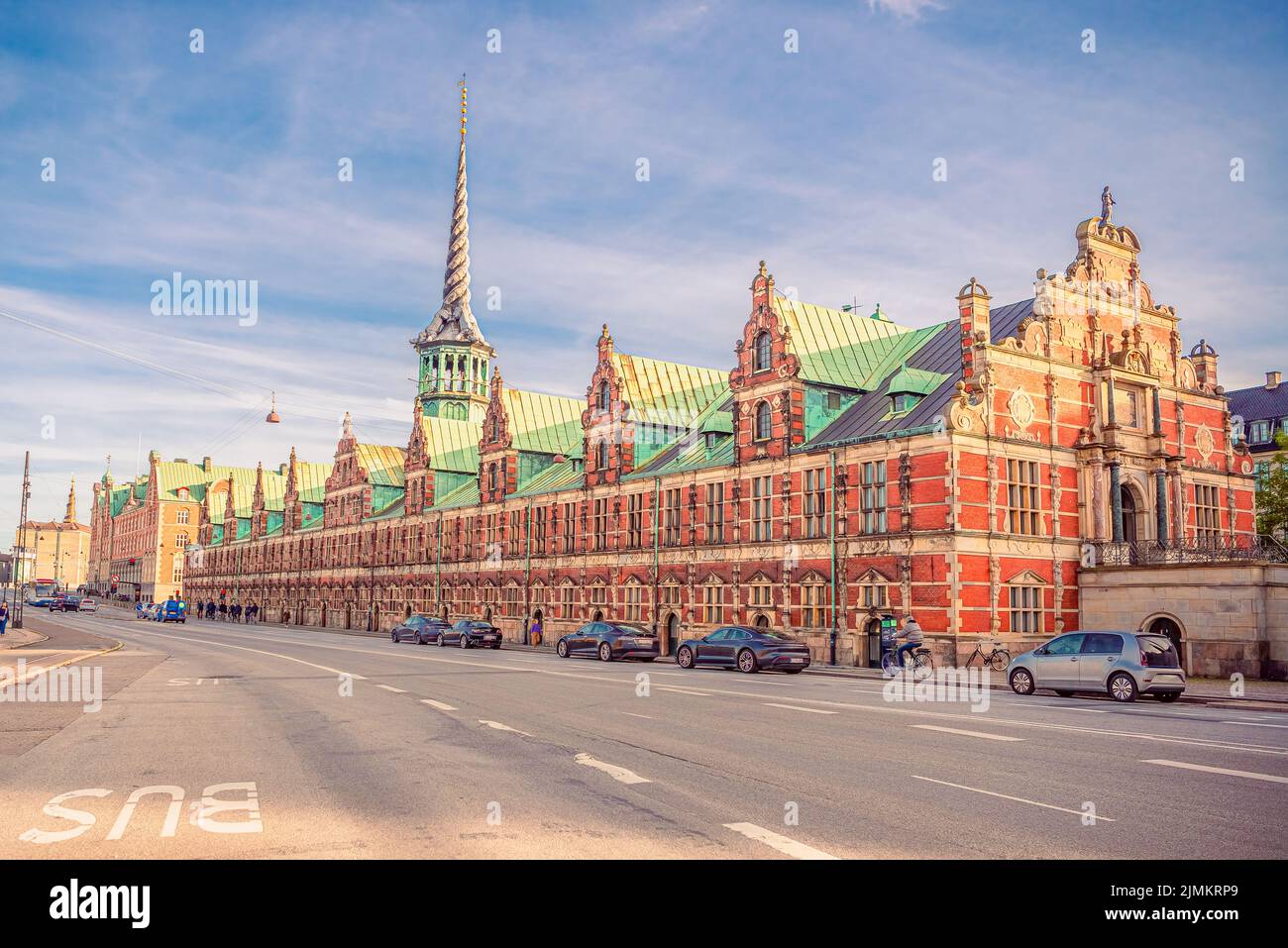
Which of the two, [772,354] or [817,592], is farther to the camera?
[772,354]

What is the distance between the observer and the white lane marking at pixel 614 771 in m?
11.0

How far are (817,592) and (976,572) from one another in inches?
270

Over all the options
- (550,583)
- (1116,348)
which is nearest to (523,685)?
(1116,348)

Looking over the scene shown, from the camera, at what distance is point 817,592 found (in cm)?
4091

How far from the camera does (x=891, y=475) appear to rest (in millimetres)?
38219

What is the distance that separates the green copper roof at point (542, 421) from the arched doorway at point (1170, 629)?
40.4m

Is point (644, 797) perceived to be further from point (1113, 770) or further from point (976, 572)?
point (976, 572)

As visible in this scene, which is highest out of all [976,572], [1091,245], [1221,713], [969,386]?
[1091,245]

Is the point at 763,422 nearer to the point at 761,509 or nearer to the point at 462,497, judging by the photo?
the point at 761,509

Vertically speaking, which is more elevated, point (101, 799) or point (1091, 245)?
point (1091, 245)

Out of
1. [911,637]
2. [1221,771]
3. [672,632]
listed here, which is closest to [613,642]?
[672,632]

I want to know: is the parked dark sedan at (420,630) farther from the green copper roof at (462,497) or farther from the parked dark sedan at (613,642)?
the green copper roof at (462,497)

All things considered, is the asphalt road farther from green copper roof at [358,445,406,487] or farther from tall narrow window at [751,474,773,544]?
green copper roof at [358,445,406,487]

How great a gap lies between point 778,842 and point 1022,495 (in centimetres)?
3320
